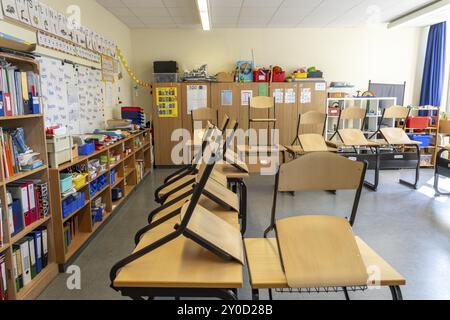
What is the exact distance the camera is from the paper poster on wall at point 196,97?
621 centimetres

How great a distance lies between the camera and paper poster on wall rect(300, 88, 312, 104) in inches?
248

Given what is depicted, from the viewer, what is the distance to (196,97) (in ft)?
20.5

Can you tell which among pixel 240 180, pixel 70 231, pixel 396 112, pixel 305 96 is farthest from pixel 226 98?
pixel 70 231

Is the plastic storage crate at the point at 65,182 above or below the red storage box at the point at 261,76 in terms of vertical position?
below

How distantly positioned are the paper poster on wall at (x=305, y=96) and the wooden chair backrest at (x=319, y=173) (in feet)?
16.0

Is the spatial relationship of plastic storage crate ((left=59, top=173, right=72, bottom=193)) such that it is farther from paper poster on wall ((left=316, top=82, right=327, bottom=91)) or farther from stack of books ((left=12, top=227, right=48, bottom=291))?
paper poster on wall ((left=316, top=82, right=327, bottom=91))

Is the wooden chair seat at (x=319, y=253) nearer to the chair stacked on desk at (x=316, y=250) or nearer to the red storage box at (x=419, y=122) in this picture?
the chair stacked on desk at (x=316, y=250)

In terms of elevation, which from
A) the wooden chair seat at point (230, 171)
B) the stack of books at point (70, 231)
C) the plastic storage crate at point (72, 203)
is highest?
the wooden chair seat at point (230, 171)

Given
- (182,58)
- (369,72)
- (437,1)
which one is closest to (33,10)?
(182,58)

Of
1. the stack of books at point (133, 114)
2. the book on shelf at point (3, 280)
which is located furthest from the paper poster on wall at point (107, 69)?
the book on shelf at point (3, 280)

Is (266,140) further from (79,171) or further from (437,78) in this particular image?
(79,171)

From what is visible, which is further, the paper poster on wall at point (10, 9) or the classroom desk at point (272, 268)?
the paper poster on wall at point (10, 9)

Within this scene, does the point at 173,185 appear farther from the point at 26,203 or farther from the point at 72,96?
the point at 72,96

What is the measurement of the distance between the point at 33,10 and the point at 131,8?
2392 mm
